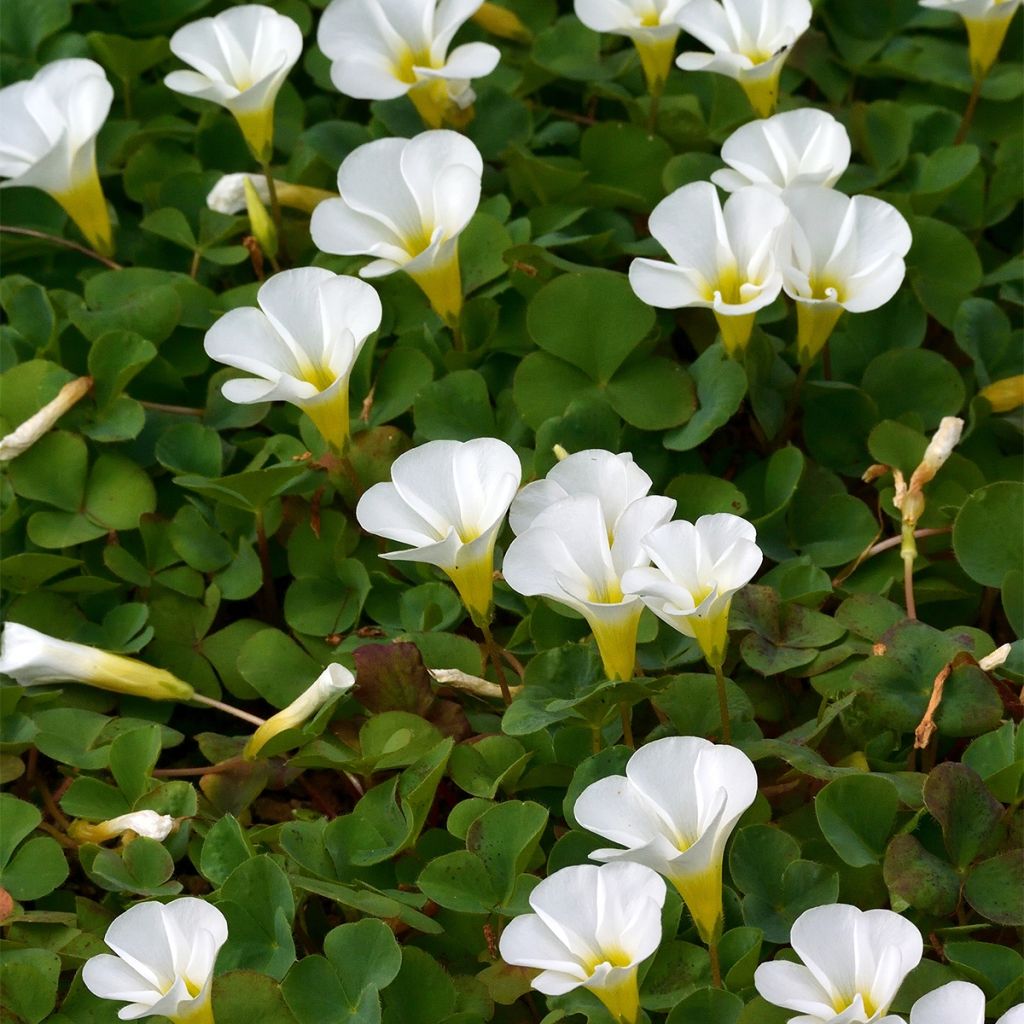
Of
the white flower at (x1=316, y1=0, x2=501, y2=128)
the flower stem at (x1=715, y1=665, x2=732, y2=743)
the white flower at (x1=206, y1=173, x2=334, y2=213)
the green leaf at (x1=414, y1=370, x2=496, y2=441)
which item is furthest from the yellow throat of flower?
the flower stem at (x1=715, y1=665, x2=732, y2=743)

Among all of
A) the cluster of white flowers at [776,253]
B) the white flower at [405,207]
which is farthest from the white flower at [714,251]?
the white flower at [405,207]

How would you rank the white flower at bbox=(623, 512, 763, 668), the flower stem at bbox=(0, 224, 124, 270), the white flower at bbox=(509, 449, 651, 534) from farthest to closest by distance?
the flower stem at bbox=(0, 224, 124, 270) < the white flower at bbox=(509, 449, 651, 534) < the white flower at bbox=(623, 512, 763, 668)

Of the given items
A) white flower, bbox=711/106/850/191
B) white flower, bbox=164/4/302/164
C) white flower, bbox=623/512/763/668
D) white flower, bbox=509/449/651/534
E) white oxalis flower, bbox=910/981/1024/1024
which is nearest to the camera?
white oxalis flower, bbox=910/981/1024/1024

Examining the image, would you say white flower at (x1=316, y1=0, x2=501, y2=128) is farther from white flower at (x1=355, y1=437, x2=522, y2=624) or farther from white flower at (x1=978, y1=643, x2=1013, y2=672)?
white flower at (x1=978, y1=643, x2=1013, y2=672)

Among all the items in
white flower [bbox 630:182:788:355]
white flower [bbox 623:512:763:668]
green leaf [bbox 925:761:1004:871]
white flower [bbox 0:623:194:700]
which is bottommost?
white flower [bbox 0:623:194:700]

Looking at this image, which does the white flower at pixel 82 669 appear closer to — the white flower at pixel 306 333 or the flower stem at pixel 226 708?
the flower stem at pixel 226 708

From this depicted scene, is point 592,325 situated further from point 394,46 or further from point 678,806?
point 678,806

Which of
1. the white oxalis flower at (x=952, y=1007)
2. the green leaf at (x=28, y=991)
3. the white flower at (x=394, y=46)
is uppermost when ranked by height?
the white flower at (x=394, y=46)
